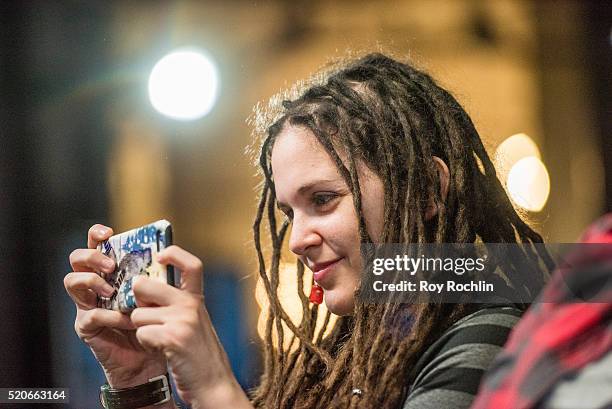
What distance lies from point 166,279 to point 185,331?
0.12 m

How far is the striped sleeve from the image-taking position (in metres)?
1.03

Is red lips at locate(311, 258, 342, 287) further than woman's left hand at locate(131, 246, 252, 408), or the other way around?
red lips at locate(311, 258, 342, 287)

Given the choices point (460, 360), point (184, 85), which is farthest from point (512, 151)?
point (184, 85)

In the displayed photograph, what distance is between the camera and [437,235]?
1.29 m

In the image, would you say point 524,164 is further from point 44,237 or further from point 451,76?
point 44,237

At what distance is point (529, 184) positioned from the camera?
151 cm

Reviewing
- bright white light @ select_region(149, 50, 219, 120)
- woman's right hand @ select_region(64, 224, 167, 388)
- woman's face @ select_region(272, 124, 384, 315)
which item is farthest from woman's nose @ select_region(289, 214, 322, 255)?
bright white light @ select_region(149, 50, 219, 120)

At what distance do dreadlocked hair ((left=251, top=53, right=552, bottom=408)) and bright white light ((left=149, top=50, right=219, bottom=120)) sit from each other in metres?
0.31

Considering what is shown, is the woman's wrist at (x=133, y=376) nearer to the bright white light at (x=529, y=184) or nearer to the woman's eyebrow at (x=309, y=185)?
the woman's eyebrow at (x=309, y=185)

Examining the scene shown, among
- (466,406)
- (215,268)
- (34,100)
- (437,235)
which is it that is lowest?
(466,406)

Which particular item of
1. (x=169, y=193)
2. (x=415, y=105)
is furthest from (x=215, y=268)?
(x=415, y=105)

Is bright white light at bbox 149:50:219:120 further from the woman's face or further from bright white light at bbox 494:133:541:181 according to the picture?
bright white light at bbox 494:133:541:181

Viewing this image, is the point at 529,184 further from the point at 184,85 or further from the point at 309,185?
the point at 184,85

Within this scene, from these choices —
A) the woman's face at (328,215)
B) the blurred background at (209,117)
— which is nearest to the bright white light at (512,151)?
the blurred background at (209,117)
